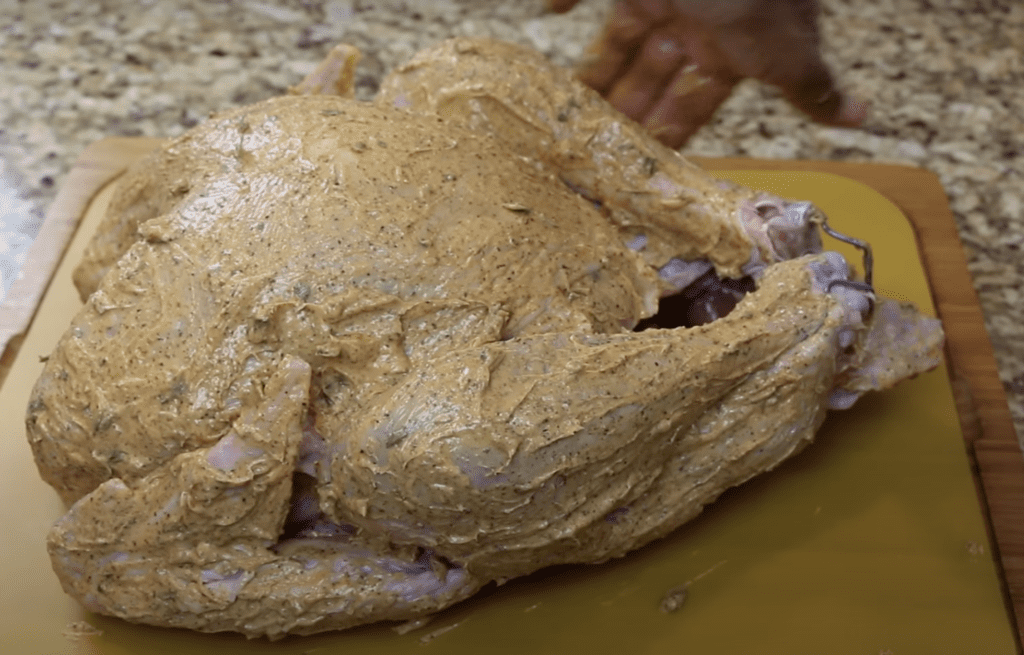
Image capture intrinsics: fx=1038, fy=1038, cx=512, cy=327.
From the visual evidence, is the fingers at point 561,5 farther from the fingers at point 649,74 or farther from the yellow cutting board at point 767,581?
the yellow cutting board at point 767,581

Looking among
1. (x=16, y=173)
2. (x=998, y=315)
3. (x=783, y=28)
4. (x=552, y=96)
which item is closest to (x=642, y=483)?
(x=552, y=96)

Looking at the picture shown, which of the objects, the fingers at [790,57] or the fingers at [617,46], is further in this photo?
the fingers at [617,46]

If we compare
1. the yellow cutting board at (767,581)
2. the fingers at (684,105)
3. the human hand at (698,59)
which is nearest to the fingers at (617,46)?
the human hand at (698,59)

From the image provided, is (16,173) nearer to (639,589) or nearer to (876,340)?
(639,589)

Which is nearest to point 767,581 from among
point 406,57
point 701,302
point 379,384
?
point 701,302

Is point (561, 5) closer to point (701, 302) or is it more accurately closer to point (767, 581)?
point (701, 302)
